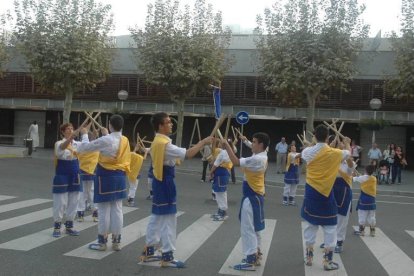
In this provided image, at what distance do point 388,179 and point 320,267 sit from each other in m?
15.8

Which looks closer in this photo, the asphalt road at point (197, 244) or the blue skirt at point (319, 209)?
the asphalt road at point (197, 244)

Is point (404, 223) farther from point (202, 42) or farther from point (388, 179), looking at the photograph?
point (202, 42)

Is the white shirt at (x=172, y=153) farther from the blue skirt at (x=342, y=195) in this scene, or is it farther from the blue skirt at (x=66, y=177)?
the blue skirt at (x=342, y=195)

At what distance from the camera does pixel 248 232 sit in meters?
6.80

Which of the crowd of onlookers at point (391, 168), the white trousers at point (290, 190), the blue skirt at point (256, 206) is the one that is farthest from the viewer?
the crowd of onlookers at point (391, 168)

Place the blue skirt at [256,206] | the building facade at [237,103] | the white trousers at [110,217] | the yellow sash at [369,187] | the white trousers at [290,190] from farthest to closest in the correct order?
the building facade at [237,103], the white trousers at [290,190], the yellow sash at [369,187], the white trousers at [110,217], the blue skirt at [256,206]

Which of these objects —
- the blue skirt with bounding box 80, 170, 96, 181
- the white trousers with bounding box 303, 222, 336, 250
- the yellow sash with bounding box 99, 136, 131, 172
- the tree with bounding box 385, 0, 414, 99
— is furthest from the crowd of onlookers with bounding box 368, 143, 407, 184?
the yellow sash with bounding box 99, 136, 131, 172

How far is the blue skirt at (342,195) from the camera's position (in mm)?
8125

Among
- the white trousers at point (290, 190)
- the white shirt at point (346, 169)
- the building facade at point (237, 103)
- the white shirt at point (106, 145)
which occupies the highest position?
the building facade at point (237, 103)

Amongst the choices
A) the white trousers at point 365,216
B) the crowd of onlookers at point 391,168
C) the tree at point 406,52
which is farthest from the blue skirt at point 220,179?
the tree at point 406,52

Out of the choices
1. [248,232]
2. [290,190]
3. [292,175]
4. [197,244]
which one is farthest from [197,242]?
[290,190]

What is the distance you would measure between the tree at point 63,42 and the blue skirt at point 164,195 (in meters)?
19.5

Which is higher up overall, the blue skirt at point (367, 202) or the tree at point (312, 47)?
the tree at point (312, 47)

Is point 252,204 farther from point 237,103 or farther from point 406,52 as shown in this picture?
point 237,103
